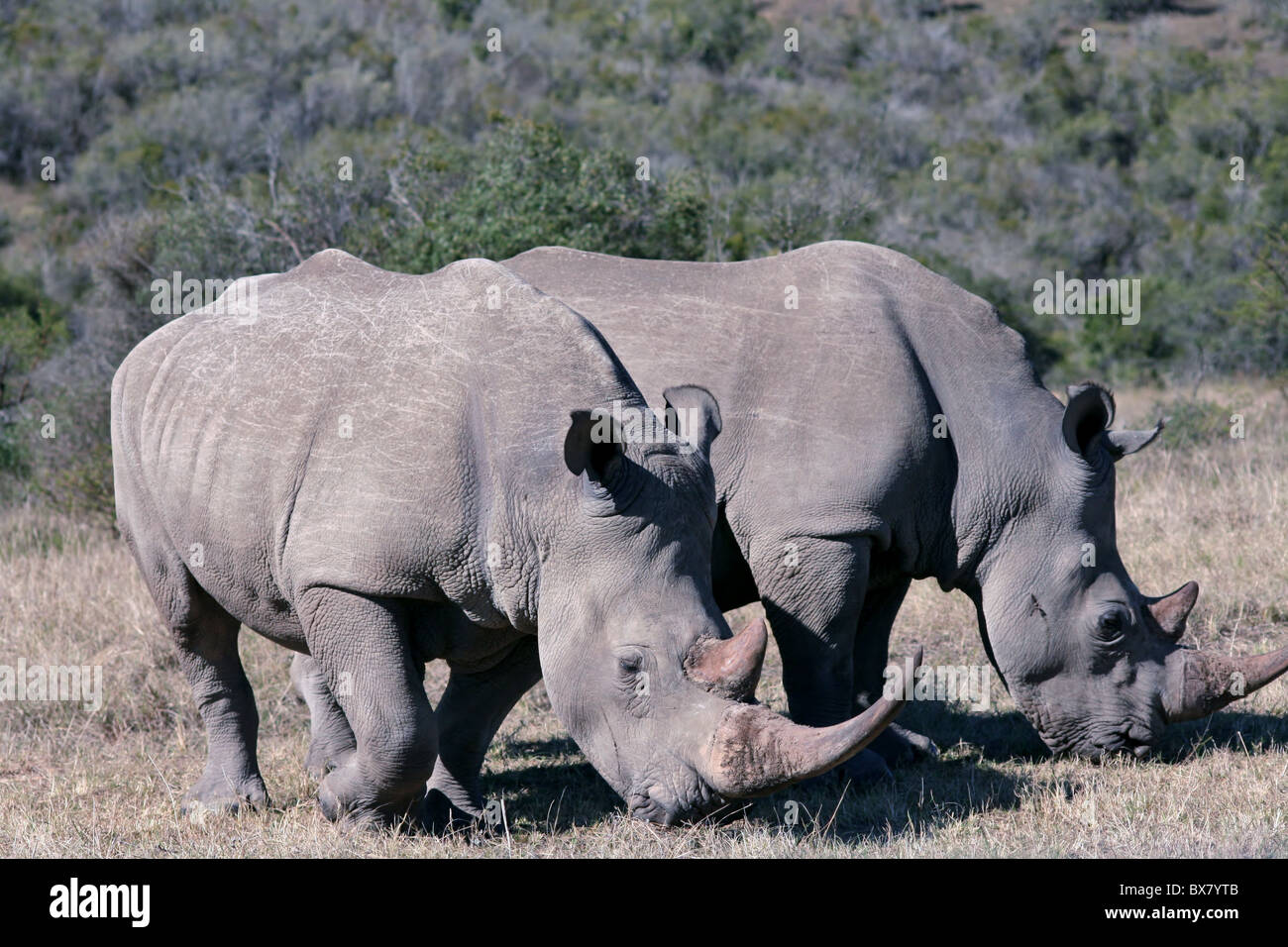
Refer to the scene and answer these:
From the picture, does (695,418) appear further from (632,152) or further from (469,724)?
(632,152)

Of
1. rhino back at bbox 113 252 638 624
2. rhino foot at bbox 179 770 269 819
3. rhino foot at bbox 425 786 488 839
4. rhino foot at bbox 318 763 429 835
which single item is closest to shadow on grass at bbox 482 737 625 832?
rhino foot at bbox 425 786 488 839

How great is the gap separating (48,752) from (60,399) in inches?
227

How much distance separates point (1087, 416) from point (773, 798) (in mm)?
2150

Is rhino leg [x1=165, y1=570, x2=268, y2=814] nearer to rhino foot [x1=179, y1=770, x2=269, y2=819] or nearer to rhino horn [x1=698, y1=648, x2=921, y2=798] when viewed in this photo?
rhino foot [x1=179, y1=770, x2=269, y2=819]

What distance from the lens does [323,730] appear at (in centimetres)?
713

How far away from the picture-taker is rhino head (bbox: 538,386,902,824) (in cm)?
489

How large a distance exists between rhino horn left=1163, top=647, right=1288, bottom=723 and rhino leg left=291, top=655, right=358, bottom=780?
144 inches

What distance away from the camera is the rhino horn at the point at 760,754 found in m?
4.76

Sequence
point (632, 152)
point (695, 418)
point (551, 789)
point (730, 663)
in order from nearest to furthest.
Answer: point (730, 663) < point (695, 418) < point (551, 789) < point (632, 152)

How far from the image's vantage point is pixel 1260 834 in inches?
221

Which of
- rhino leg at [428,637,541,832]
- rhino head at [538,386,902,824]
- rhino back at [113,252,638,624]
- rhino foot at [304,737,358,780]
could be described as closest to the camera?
rhino head at [538,386,902,824]

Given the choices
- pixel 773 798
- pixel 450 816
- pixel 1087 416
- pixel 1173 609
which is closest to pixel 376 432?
pixel 450 816

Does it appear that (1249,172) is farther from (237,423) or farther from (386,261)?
(237,423)

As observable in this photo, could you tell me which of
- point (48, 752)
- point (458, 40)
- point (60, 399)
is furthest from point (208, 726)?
point (458, 40)
